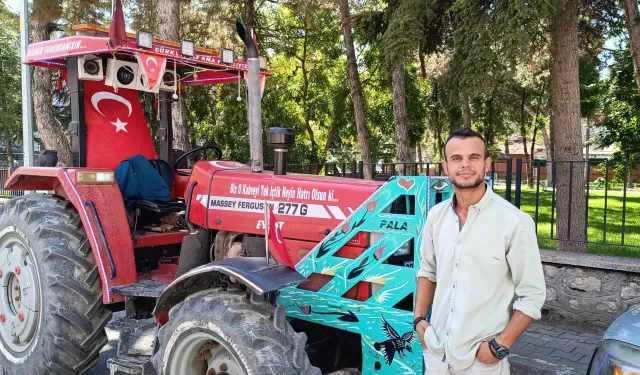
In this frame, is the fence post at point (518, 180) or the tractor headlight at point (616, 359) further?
the fence post at point (518, 180)

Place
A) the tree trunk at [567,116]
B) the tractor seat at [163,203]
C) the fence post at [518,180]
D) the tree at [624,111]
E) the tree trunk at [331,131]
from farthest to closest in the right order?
the tree trunk at [331,131]
the tree at [624,111]
the tree trunk at [567,116]
the fence post at [518,180]
the tractor seat at [163,203]

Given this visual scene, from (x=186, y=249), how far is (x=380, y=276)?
1553 millimetres

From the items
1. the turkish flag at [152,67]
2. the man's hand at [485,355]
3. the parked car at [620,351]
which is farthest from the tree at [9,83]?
the parked car at [620,351]

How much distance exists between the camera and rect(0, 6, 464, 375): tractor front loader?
3.11 metres

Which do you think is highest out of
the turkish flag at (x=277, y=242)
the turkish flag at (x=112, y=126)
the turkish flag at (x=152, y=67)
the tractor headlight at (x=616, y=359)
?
the turkish flag at (x=152, y=67)

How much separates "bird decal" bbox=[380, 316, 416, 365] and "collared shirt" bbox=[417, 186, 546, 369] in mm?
618

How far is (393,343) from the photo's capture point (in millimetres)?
3133

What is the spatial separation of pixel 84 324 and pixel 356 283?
2105mm

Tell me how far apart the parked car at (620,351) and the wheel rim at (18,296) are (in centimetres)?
388

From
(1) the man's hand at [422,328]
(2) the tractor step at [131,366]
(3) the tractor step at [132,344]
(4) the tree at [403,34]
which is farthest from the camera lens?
(4) the tree at [403,34]

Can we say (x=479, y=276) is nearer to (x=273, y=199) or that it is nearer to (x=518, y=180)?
(x=273, y=199)

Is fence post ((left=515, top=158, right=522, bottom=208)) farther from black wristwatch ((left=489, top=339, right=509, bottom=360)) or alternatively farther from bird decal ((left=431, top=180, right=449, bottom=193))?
black wristwatch ((left=489, top=339, right=509, bottom=360))

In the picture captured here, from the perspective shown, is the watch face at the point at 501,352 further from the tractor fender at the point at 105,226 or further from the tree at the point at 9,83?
the tree at the point at 9,83

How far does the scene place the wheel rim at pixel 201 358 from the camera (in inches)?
122
